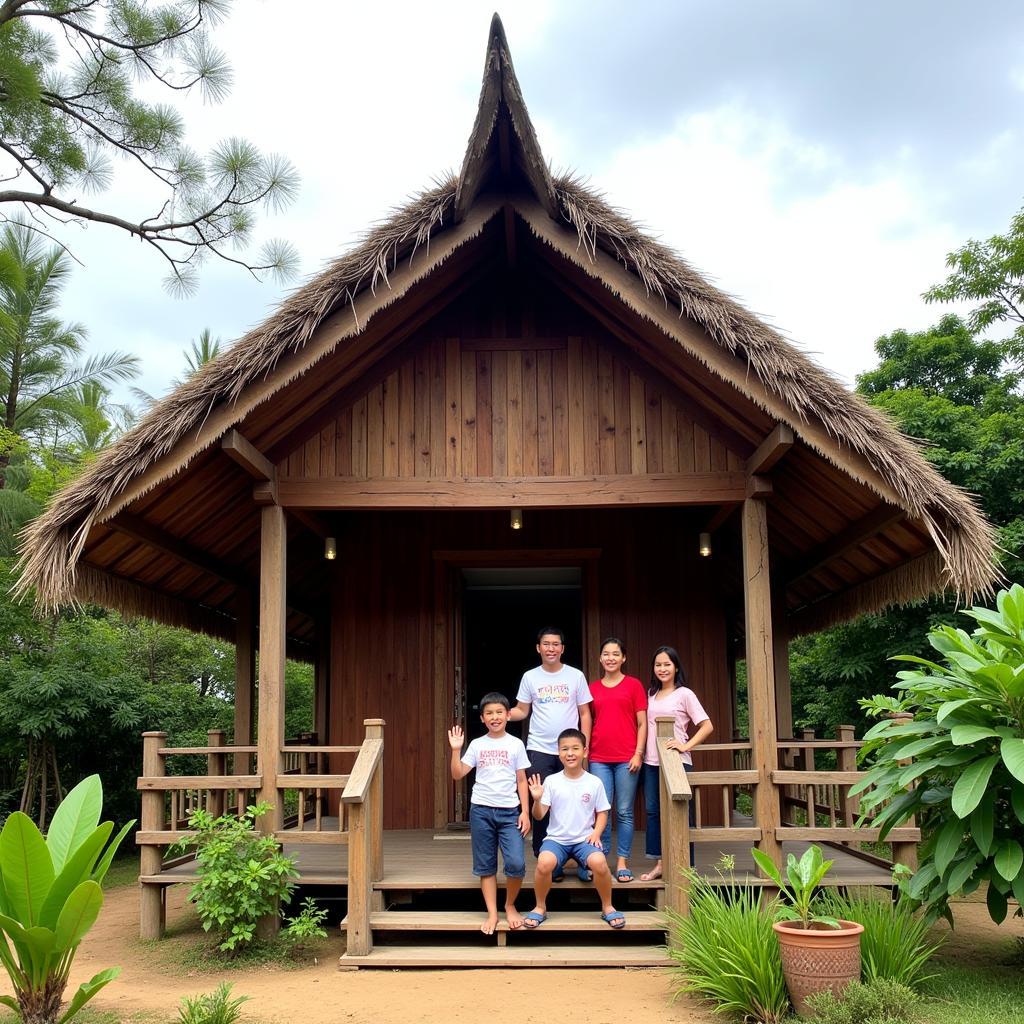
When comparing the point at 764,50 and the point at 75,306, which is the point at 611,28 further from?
the point at 75,306

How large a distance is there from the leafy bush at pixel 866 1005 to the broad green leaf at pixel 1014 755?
1.08 m

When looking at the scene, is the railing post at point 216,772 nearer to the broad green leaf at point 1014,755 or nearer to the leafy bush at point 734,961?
the leafy bush at point 734,961

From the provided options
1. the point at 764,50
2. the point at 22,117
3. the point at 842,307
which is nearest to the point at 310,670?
the point at 22,117

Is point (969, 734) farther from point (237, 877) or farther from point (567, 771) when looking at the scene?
point (237, 877)

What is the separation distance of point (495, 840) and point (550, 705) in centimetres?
92

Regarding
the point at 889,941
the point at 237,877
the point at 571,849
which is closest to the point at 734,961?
the point at 889,941

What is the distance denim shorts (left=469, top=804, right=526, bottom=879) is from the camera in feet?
18.8

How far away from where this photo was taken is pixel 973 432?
42.5 ft

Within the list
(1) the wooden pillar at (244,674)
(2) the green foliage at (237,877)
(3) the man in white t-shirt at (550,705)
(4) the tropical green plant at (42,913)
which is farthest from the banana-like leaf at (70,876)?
(1) the wooden pillar at (244,674)

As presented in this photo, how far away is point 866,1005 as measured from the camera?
4316 mm

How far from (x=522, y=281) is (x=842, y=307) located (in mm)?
52623

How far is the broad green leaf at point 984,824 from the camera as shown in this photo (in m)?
4.68

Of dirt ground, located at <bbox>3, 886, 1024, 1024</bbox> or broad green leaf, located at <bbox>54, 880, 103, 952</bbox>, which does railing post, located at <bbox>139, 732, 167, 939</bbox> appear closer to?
dirt ground, located at <bbox>3, 886, 1024, 1024</bbox>

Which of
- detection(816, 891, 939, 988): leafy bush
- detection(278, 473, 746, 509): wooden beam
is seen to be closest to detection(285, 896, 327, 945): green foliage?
detection(278, 473, 746, 509): wooden beam
